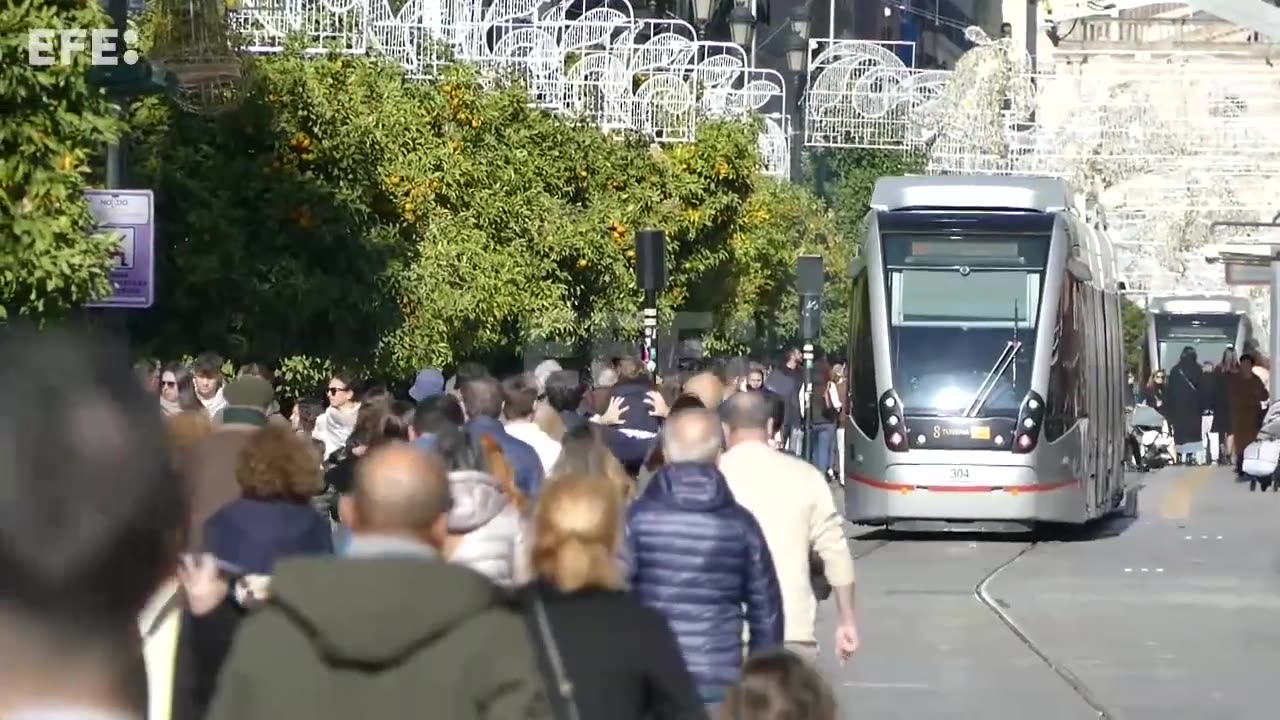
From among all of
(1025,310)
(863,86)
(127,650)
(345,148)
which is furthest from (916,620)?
(863,86)

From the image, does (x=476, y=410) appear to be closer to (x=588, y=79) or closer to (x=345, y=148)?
(x=345, y=148)

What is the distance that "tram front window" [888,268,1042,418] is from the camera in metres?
25.8

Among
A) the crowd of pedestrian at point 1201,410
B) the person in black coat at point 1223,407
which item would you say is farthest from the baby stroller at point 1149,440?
the person in black coat at point 1223,407

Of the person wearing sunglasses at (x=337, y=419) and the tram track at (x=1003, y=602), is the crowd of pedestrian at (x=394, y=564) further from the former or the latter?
the person wearing sunglasses at (x=337, y=419)

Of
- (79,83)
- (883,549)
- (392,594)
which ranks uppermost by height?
(79,83)

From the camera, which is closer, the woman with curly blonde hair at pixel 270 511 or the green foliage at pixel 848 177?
the woman with curly blonde hair at pixel 270 511

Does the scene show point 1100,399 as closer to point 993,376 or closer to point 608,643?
point 993,376

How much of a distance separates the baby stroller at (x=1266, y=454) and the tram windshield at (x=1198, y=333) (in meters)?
31.5

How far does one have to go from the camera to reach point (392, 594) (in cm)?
464

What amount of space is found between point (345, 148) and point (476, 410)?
16.3 meters

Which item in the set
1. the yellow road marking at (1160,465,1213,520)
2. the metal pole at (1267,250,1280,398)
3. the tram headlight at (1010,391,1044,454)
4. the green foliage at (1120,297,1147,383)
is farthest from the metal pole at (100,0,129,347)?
the green foliage at (1120,297,1147,383)

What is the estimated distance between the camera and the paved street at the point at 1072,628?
14250mm

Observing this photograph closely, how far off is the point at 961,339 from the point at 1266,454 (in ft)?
37.0

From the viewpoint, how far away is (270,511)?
344 inches
